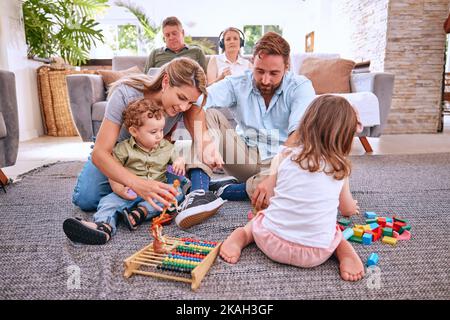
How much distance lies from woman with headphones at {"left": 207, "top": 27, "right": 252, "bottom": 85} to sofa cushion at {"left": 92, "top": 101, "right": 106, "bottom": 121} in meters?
0.78

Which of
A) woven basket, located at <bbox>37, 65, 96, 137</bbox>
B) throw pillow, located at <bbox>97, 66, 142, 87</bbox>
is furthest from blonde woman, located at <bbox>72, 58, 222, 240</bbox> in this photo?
woven basket, located at <bbox>37, 65, 96, 137</bbox>

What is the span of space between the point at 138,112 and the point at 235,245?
55 centimetres

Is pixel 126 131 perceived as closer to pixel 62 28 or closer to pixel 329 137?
pixel 329 137

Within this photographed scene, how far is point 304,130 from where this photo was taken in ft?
3.09

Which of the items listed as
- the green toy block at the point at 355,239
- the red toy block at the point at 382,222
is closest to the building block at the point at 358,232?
the green toy block at the point at 355,239

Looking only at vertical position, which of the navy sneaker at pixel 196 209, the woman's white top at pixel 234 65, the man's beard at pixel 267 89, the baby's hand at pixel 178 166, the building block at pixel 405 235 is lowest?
the building block at pixel 405 235

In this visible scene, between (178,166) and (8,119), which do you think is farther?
(8,119)

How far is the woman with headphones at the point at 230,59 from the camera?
2557 millimetres

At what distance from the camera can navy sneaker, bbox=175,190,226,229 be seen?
1.17 meters

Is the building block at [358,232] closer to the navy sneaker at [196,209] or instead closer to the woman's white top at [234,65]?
the navy sneaker at [196,209]

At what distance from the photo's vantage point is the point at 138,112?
→ 1.20 metres

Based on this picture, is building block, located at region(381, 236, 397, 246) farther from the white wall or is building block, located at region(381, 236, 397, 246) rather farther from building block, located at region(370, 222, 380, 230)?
the white wall

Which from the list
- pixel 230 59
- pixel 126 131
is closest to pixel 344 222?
pixel 126 131

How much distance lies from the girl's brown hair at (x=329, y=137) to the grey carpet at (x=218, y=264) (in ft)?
0.93
